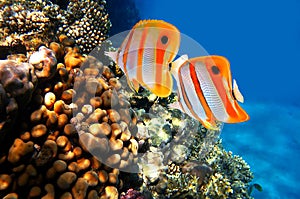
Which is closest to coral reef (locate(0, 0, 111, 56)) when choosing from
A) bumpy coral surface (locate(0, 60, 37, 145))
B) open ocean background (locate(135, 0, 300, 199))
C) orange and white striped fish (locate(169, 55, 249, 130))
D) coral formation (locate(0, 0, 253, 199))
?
coral formation (locate(0, 0, 253, 199))

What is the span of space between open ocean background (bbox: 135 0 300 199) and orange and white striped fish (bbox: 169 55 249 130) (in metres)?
11.6

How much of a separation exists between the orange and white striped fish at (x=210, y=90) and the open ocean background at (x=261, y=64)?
1161 cm

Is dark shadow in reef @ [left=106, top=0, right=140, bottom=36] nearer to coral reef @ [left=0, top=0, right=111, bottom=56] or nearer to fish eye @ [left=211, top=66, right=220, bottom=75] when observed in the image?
coral reef @ [left=0, top=0, right=111, bottom=56]

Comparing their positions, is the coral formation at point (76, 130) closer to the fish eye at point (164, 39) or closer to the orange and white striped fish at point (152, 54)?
the orange and white striped fish at point (152, 54)

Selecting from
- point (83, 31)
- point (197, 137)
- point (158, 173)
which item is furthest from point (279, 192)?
point (83, 31)

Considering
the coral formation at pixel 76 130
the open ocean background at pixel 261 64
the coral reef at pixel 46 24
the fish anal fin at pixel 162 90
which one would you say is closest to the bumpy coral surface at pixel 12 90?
the coral formation at pixel 76 130

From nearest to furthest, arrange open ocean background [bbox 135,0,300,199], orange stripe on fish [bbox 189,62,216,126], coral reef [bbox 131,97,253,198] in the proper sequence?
orange stripe on fish [bbox 189,62,216,126], coral reef [bbox 131,97,253,198], open ocean background [bbox 135,0,300,199]

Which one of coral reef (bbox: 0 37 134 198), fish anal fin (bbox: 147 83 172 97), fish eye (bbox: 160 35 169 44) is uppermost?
fish eye (bbox: 160 35 169 44)

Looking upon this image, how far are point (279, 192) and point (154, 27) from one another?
38.9 feet

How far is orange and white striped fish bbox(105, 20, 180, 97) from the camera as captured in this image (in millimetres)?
1956

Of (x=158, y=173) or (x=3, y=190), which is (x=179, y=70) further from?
(x=158, y=173)

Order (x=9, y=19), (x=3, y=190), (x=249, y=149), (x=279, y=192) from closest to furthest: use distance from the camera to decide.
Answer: (x=3, y=190) < (x=9, y=19) < (x=279, y=192) < (x=249, y=149)

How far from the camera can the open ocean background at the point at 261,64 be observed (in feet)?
43.6

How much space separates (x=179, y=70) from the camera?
140 cm
